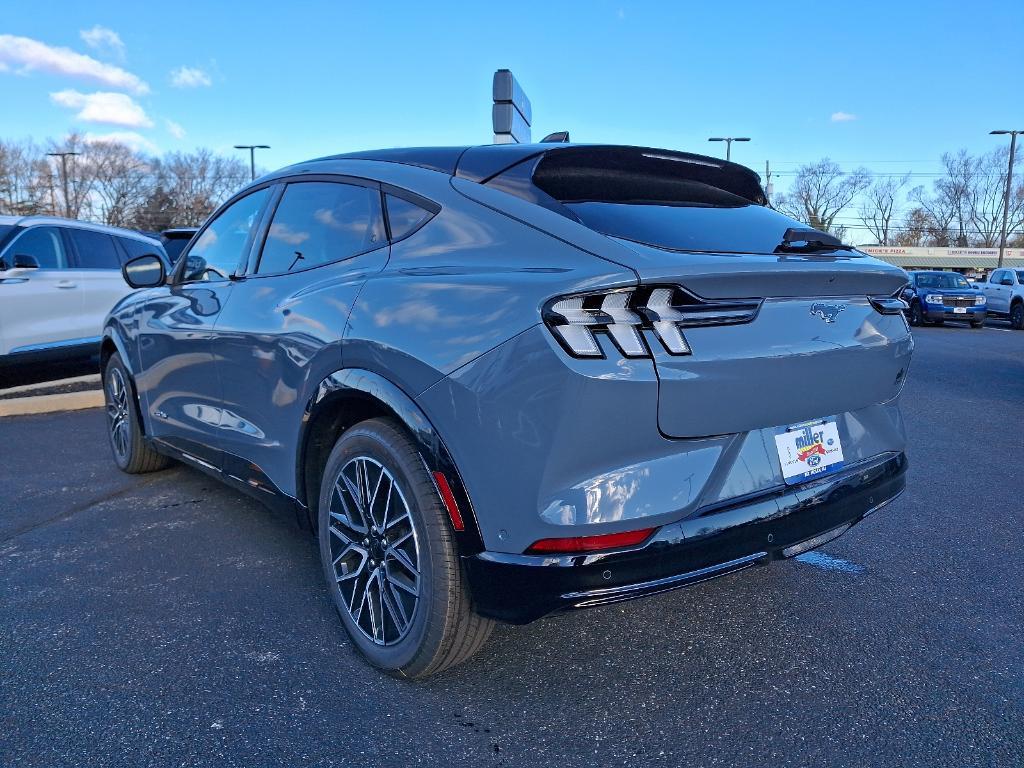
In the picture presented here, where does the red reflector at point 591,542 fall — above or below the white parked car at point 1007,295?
above

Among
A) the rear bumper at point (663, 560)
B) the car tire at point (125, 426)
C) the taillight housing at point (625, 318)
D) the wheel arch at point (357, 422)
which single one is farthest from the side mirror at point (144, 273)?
the taillight housing at point (625, 318)

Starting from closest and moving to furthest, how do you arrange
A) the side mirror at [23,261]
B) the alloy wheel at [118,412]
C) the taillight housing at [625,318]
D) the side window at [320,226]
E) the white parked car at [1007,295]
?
the taillight housing at [625,318], the side window at [320,226], the alloy wheel at [118,412], the side mirror at [23,261], the white parked car at [1007,295]

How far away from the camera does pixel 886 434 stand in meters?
2.78

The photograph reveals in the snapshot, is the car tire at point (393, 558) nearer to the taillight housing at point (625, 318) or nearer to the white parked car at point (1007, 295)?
the taillight housing at point (625, 318)

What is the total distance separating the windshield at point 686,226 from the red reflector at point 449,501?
84cm

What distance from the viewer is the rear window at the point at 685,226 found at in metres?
2.29

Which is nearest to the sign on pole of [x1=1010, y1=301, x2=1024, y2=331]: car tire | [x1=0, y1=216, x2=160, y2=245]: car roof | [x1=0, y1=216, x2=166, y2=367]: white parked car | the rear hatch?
[x1=0, y1=216, x2=166, y2=367]: white parked car

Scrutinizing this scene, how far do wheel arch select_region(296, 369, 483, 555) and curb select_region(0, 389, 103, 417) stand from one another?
4909 mm

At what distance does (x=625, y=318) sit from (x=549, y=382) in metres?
0.26

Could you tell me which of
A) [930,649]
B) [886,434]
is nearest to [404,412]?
[886,434]

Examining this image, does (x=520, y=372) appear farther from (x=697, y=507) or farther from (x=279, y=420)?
(x=279, y=420)

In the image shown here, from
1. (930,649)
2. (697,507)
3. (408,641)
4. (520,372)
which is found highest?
(520,372)

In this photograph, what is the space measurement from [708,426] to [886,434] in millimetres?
997

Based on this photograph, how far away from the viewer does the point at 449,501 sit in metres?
2.27
